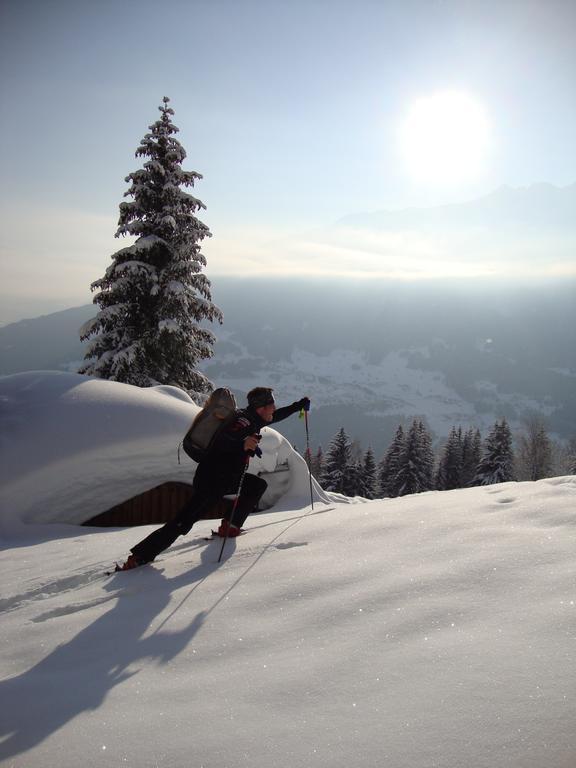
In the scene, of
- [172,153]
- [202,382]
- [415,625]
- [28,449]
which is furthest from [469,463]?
[415,625]

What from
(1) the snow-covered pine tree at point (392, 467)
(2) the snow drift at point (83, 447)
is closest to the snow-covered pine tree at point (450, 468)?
(1) the snow-covered pine tree at point (392, 467)

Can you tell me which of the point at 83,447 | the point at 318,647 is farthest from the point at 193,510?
the point at 83,447

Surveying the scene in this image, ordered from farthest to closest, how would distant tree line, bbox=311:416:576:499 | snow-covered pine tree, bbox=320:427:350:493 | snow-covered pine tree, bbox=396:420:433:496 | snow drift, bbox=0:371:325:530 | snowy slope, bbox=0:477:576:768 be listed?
snow-covered pine tree, bbox=396:420:433:496, snow-covered pine tree, bbox=320:427:350:493, distant tree line, bbox=311:416:576:499, snow drift, bbox=0:371:325:530, snowy slope, bbox=0:477:576:768

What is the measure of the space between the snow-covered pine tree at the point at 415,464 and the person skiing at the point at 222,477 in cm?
3318

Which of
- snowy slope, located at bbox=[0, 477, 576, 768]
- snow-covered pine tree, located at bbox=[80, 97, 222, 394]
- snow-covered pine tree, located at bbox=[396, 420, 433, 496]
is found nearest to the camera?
snowy slope, located at bbox=[0, 477, 576, 768]

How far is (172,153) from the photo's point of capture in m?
17.5

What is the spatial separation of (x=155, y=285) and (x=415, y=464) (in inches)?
1065

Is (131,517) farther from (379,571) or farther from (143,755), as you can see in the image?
(143,755)

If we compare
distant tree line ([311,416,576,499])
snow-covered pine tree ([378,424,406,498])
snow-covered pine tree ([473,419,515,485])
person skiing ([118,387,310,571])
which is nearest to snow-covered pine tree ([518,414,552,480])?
distant tree line ([311,416,576,499])

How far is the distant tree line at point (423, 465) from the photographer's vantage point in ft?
116

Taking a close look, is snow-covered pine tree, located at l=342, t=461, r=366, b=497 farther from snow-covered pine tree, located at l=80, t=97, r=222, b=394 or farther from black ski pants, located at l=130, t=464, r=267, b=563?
black ski pants, located at l=130, t=464, r=267, b=563

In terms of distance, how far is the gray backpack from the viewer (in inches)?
207

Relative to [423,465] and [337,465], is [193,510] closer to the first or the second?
[337,465]

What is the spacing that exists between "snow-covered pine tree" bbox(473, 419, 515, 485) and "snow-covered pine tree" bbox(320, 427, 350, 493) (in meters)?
9.99
